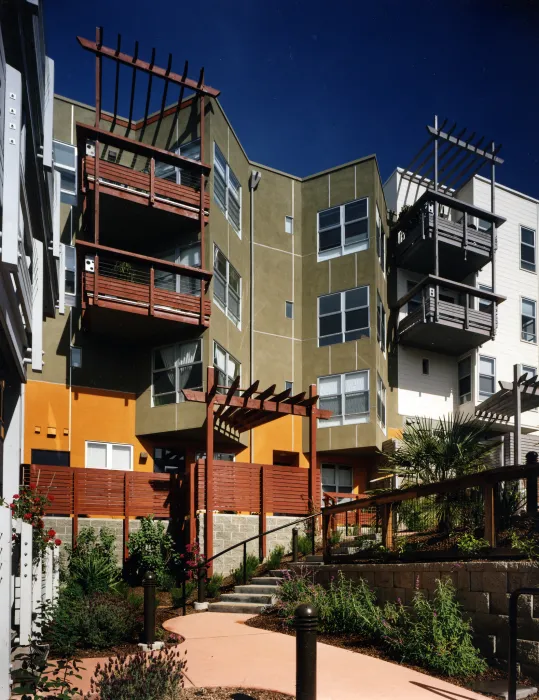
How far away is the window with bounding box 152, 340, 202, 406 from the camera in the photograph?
21562 mm

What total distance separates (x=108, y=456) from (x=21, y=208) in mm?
12487

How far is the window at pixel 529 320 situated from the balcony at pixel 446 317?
9.35 feet

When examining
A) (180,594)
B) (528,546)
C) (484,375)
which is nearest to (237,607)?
(180,594)

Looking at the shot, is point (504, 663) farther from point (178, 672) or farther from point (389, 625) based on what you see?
point (178, 672)

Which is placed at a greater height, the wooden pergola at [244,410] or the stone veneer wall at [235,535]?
the wooden pergola at [244,410]

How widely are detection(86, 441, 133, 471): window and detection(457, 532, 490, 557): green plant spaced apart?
48.5ft

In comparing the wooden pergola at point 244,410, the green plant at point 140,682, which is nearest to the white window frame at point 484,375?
the wooden pergola at point 244,410

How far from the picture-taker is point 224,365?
22.7 metres

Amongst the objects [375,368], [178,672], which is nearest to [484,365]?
[375,368]

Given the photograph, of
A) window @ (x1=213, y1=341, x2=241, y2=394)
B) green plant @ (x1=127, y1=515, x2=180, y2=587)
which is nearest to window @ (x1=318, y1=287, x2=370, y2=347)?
window @ (x1=213, y1=341, x2=241, y2=394)

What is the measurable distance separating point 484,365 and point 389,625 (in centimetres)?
2117

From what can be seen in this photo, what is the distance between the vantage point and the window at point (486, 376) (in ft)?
94.0

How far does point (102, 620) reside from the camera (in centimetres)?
955

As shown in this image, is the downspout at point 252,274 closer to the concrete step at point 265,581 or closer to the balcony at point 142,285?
the balcony at point 142,285
